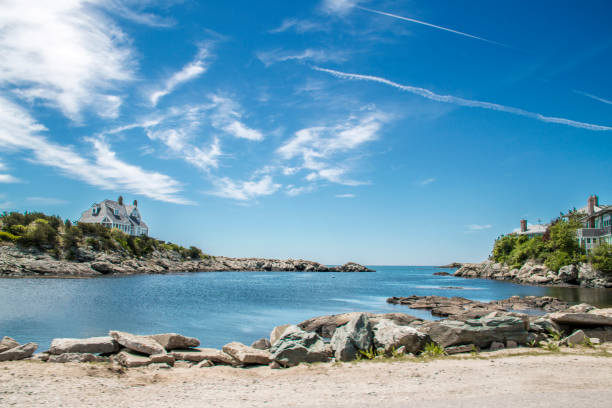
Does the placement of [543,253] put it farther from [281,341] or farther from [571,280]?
[281,341]

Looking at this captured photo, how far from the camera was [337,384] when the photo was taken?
Result: 1004 cm

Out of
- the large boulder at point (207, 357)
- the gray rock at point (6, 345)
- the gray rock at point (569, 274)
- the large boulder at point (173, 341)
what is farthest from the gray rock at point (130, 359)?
the gray rock at point (569, 274)

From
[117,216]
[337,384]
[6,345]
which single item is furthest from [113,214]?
[337,384]

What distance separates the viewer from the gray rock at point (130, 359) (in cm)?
1218

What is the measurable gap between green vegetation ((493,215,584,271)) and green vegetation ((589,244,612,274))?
464 cm

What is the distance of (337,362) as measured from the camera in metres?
12.7

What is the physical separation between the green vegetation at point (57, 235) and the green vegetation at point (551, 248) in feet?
302

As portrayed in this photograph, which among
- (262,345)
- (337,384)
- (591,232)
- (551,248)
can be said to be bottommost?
(262,345)

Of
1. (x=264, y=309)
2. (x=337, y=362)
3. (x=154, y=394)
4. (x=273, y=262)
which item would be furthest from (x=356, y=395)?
(x=273, y=262)

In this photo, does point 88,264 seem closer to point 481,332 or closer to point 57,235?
point 57,235

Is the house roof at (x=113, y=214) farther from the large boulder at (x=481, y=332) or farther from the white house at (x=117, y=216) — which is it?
the large boulder at (x=481, y=332)

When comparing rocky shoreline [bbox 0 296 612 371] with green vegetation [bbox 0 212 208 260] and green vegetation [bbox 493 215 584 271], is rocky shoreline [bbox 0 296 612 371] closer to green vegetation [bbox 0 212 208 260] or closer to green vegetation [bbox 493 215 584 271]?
green vegetation [bbox 493 215 584 271]

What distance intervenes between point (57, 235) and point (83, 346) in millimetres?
76314

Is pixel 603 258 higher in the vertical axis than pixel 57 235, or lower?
lower
